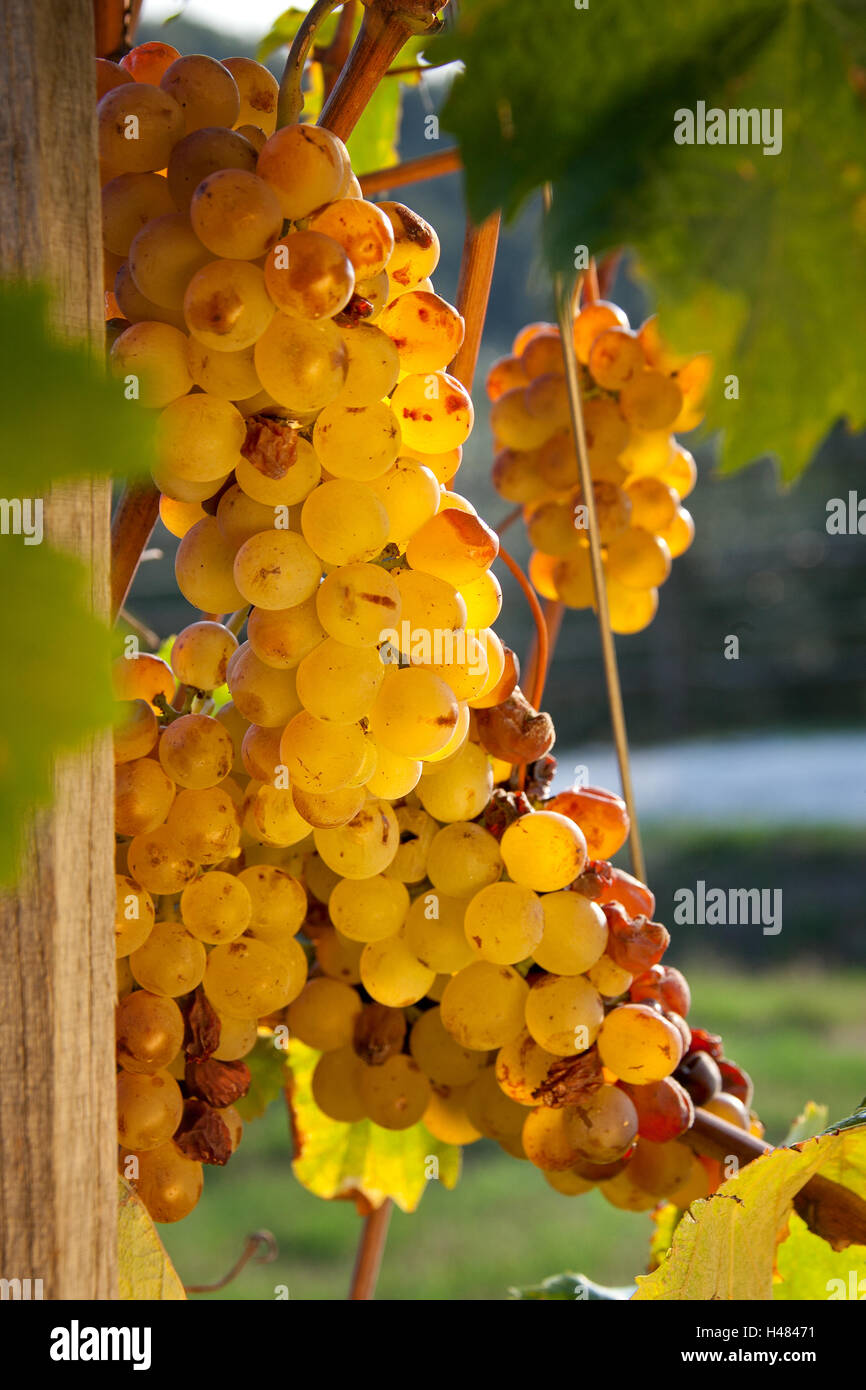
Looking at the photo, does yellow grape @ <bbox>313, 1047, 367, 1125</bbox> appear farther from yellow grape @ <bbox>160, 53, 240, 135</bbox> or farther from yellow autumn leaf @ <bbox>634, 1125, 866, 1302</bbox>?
yellow grape @ <bbox>160, 53, 240, 135</bbox>

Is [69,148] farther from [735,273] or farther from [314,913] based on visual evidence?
[314,913]

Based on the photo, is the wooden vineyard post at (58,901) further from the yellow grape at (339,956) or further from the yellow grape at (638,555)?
the yellow grape at (638,555)

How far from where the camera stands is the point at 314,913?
366 mm

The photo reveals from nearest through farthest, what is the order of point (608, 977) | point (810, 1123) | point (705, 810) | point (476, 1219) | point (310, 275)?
point (310, 275) < point (608, 977) < point (810, 1123) < point (476, 1219) < point (705, 810)

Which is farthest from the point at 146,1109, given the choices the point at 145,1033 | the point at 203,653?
the point at 203,653

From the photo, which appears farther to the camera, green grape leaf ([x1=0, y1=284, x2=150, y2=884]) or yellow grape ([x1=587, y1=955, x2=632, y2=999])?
yellow grape ([x1=587, y1=955, x2=632, y2=999])

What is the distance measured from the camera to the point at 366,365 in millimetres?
269

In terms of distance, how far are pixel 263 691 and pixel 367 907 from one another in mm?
77

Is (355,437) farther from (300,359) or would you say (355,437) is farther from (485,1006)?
(485,1006)

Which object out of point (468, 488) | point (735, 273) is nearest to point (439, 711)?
point (735, 273)

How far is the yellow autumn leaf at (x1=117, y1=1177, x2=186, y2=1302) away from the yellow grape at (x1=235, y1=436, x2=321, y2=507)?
0.56ft

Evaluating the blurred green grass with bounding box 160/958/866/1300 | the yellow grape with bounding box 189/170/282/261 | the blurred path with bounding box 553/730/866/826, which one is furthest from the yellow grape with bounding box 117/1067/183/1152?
the blurred path with bounding box 553/730/866/826

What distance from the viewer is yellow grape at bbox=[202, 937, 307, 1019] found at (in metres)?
0.32
